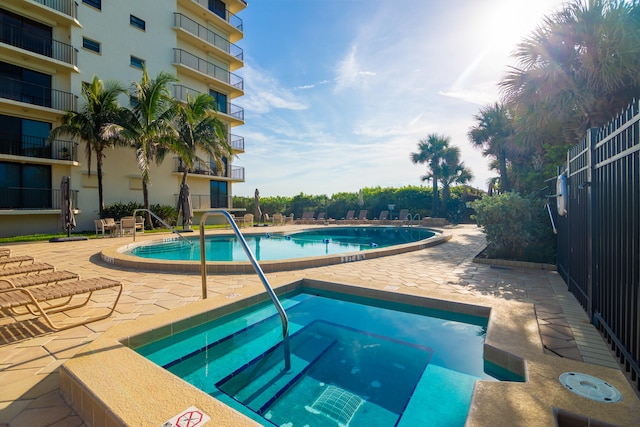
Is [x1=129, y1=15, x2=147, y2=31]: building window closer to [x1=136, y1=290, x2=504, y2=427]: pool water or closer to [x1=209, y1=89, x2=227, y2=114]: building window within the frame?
[x1=209, y1=89, x2=227, y2=114]: building window

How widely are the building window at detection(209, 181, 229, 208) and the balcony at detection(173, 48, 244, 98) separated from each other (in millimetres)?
7528

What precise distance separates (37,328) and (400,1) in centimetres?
1077

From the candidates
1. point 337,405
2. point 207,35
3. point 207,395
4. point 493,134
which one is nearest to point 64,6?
point 207,35

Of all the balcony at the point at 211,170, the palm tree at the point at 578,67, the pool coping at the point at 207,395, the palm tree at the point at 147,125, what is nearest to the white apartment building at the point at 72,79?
the balcony at the point at 211,170

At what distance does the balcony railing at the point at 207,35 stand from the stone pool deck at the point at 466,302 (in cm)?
2000

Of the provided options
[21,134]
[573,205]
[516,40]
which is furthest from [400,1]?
[21,134]

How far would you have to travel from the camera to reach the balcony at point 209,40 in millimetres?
20156

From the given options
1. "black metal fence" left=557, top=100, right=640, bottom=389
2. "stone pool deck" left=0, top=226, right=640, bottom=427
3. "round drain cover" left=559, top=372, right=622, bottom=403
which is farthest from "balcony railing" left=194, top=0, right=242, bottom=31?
"round drain cover" left=559, top=372, right=622, bottom=403

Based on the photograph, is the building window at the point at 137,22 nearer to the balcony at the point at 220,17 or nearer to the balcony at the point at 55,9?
the balcony at the point at 55,9

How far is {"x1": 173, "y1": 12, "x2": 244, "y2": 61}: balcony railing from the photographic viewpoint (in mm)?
20094

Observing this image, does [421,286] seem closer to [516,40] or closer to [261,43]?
[516,40]

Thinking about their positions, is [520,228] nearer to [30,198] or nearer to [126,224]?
[126,224]

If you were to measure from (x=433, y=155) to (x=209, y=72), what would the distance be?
1831 centimetres

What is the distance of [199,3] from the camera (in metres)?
21.0
